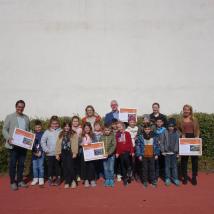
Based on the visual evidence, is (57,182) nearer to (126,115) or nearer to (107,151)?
(107,151)

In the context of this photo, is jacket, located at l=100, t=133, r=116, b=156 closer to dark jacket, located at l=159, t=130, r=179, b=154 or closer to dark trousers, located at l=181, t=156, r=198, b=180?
dark jacket, located at l=159, t=130, r=179, b=154

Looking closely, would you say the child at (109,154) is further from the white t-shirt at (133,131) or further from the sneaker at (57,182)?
the sneaker at (57,182)

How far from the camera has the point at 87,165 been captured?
25.3 ft

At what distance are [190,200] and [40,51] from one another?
6623 millimetres

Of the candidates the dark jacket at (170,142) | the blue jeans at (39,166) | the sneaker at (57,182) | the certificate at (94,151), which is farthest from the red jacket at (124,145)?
the blue jeans at (39,166)

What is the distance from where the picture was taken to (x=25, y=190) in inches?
290

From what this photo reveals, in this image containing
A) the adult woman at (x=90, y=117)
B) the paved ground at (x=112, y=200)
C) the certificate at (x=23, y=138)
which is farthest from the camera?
the adult woman at (x=90, y=117)

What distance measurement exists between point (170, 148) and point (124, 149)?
1089 millimetres

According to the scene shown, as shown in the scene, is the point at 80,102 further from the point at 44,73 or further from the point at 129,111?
the point at 129,111

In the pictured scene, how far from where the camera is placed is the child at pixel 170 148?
25.1ft

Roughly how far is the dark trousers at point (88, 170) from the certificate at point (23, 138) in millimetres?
1327

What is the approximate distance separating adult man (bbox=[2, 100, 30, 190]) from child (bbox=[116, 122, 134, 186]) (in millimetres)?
2218

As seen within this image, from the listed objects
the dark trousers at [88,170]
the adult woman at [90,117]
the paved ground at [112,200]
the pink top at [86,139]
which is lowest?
the paved ground at [112,200]

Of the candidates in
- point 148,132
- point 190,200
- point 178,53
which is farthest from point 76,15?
point 190,200
